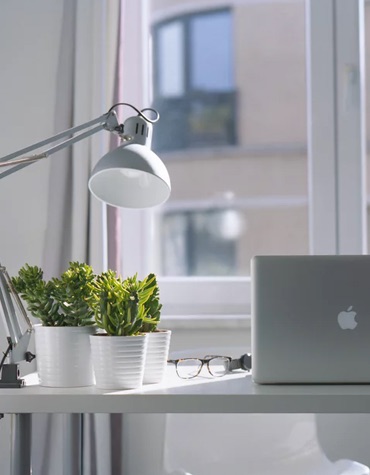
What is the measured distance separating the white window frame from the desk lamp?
1025 mm

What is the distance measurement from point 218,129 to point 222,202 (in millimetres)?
248

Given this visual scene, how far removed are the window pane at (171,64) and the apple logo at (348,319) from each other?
1482 mm

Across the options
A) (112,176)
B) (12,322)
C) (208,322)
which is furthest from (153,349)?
(208,322)

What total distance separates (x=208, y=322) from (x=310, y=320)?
3.65 ft

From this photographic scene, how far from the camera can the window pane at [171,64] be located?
277 cm

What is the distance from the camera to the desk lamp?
152 cm

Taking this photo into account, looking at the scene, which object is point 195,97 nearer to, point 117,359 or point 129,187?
point 129,187

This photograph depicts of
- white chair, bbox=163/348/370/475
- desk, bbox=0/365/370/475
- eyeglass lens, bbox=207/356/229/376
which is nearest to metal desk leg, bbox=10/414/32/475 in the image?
desk, bbox=0/365/370/475

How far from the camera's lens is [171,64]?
277cm

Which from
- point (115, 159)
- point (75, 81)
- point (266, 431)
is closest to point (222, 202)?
point (75, 81)

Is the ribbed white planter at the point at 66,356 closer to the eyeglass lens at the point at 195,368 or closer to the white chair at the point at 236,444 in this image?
the eyeglass lens at the point at 195,368

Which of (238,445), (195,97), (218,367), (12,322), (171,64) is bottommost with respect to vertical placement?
(238,445)

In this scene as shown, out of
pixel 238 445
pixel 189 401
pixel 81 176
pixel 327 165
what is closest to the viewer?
pixel 189 401

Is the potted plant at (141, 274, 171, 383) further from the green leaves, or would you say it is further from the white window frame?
the white window frame
